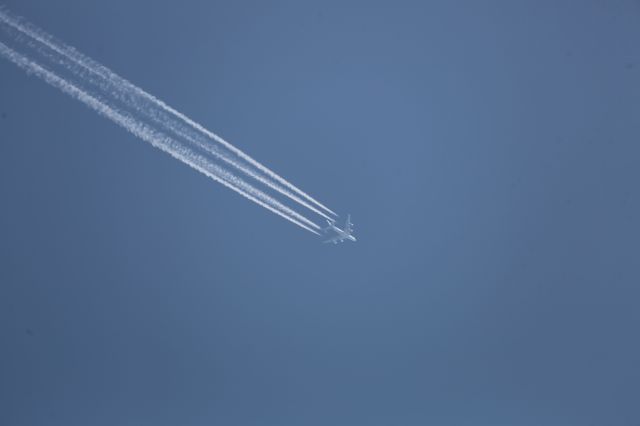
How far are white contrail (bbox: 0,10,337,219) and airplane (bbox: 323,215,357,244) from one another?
2.6 inches

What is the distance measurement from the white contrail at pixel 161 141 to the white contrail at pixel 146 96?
0.07 meters

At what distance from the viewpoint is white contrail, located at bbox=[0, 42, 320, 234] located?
2.66 m

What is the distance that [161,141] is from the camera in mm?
2840

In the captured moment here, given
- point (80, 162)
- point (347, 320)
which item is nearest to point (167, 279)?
point (80, 162)

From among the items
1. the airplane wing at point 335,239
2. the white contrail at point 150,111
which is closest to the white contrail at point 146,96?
the white contrail at point 150,111

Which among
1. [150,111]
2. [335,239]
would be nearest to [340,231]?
[335,239]

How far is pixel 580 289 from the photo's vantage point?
142 inches

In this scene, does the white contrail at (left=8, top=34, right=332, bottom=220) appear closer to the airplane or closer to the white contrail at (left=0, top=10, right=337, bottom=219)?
the white contrail at (left=0, top=10, right=337, bottom=219)

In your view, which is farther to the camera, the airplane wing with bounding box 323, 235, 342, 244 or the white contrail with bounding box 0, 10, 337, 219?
the airplane wing with bounding box 323, 235, 342, 244

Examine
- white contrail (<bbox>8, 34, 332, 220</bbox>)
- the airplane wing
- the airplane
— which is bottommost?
the airplane wing

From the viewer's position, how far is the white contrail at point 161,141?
2664 mm

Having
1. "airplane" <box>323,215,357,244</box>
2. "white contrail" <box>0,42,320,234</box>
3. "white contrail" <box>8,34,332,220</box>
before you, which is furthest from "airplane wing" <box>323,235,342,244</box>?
"white contrail" <box>8,34,332,220</box>

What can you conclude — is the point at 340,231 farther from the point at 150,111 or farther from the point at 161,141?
the point at 150,111

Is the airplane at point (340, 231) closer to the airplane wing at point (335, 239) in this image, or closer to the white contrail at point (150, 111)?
the airplane wing at point (335, 239)
